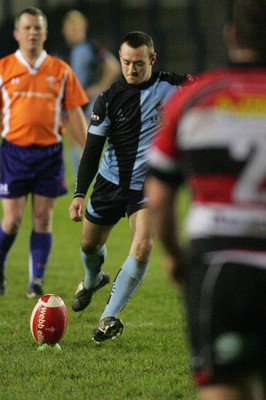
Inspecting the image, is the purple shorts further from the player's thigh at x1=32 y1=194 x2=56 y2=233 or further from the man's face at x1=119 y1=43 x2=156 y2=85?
the man's face at x1=119 y1=43 x2=156 y2=85

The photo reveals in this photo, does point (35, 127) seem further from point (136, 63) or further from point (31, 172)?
point (136, 63)

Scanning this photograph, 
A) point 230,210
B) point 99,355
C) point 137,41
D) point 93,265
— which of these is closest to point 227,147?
point 230,210

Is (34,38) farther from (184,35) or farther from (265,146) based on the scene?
(184,35)

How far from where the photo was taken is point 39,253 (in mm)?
9711

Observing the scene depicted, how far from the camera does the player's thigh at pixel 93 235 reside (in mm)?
7719

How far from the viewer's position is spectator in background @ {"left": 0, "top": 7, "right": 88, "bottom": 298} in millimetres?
9578

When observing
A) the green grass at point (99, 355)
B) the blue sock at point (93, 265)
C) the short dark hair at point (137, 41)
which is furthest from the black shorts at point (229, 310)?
the blue sock at point (93, 265)

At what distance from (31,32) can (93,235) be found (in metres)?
2.49

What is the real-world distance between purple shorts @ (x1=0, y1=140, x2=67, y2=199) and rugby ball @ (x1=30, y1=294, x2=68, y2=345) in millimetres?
2731

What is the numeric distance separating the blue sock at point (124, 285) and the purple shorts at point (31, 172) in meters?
2.60

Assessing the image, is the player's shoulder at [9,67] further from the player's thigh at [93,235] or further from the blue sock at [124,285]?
the blue sock at [124,285]

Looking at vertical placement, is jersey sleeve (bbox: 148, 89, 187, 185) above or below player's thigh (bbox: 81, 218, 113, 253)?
above

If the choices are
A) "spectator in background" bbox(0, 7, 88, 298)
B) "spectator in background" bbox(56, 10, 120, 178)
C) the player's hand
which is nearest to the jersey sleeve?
the player's hand

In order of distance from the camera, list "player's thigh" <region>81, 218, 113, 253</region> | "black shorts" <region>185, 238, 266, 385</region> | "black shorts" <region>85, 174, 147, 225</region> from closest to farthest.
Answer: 1. "black shorts" <region>185, 238, 266, 385</region>
2. "black shorts" <region>85, 174, 147, 225</region>
3. "player's thigh" <region>81, 218, 113, 253</region>
